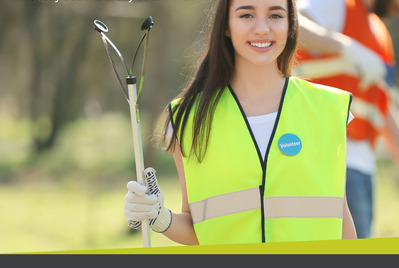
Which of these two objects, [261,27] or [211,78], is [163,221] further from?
[261,27]

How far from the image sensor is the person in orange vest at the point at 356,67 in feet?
11.5

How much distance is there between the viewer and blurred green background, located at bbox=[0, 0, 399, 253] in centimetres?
902

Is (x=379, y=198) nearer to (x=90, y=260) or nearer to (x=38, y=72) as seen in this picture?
(x=38, y=72)

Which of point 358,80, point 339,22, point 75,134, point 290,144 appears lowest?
point 290,144

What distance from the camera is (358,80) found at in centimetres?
362

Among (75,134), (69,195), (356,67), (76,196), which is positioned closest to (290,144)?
(356,67)

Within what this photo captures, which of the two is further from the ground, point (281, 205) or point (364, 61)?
point (364, 61)

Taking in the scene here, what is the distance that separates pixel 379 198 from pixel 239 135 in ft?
28.8

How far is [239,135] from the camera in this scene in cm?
243

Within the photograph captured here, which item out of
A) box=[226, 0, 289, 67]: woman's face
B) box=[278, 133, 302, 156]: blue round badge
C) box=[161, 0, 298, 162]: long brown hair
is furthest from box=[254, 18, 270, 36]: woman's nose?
box=[278, 133, 302, 156]: blue round badge

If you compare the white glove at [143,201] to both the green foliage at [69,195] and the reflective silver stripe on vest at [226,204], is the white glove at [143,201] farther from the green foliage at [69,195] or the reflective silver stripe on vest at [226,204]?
the green foliage at [69,195]

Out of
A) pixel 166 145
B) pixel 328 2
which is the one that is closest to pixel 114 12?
pixel 328 2

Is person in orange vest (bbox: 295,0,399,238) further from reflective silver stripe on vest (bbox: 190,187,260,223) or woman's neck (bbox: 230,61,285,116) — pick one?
reflective silver stripe on vest (bbox: 190,187,260,223)

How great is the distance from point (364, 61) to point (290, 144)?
1.33 meters
